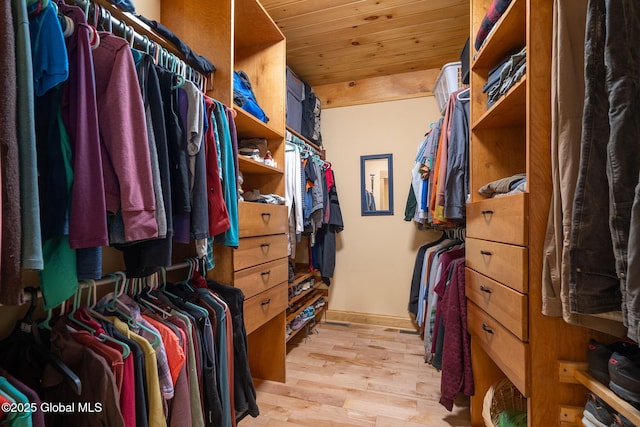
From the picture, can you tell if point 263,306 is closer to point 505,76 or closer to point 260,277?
point 260,277

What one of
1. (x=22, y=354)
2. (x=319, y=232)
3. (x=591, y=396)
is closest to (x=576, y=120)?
(x=591, y=396)

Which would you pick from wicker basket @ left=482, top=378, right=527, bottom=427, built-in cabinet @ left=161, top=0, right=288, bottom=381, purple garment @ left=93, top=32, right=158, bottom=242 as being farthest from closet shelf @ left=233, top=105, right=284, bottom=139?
wicker basket @ left=482, top=378, right=527, bottom=427

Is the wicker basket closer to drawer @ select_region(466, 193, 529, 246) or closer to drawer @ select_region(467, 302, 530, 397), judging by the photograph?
drawer @ select_region(467, 302, 530, 397)

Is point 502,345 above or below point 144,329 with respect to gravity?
below

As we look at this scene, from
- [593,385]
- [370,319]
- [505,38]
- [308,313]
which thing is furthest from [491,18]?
[370,319]

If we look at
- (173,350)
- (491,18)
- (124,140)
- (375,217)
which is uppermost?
(491,18)

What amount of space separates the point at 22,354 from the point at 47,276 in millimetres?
204

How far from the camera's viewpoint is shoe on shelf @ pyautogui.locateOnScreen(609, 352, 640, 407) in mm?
660

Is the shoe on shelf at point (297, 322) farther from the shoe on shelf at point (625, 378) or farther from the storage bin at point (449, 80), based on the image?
the storage bin at point (449, 80)

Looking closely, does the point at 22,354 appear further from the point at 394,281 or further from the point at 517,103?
the point at 394,281

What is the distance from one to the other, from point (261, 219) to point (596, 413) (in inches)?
54.4

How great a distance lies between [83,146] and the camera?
2.17 ft

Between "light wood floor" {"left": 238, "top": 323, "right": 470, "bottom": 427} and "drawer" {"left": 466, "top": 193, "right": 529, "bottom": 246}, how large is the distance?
3.20 feet

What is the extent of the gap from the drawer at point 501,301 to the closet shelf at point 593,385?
0.13 metres
